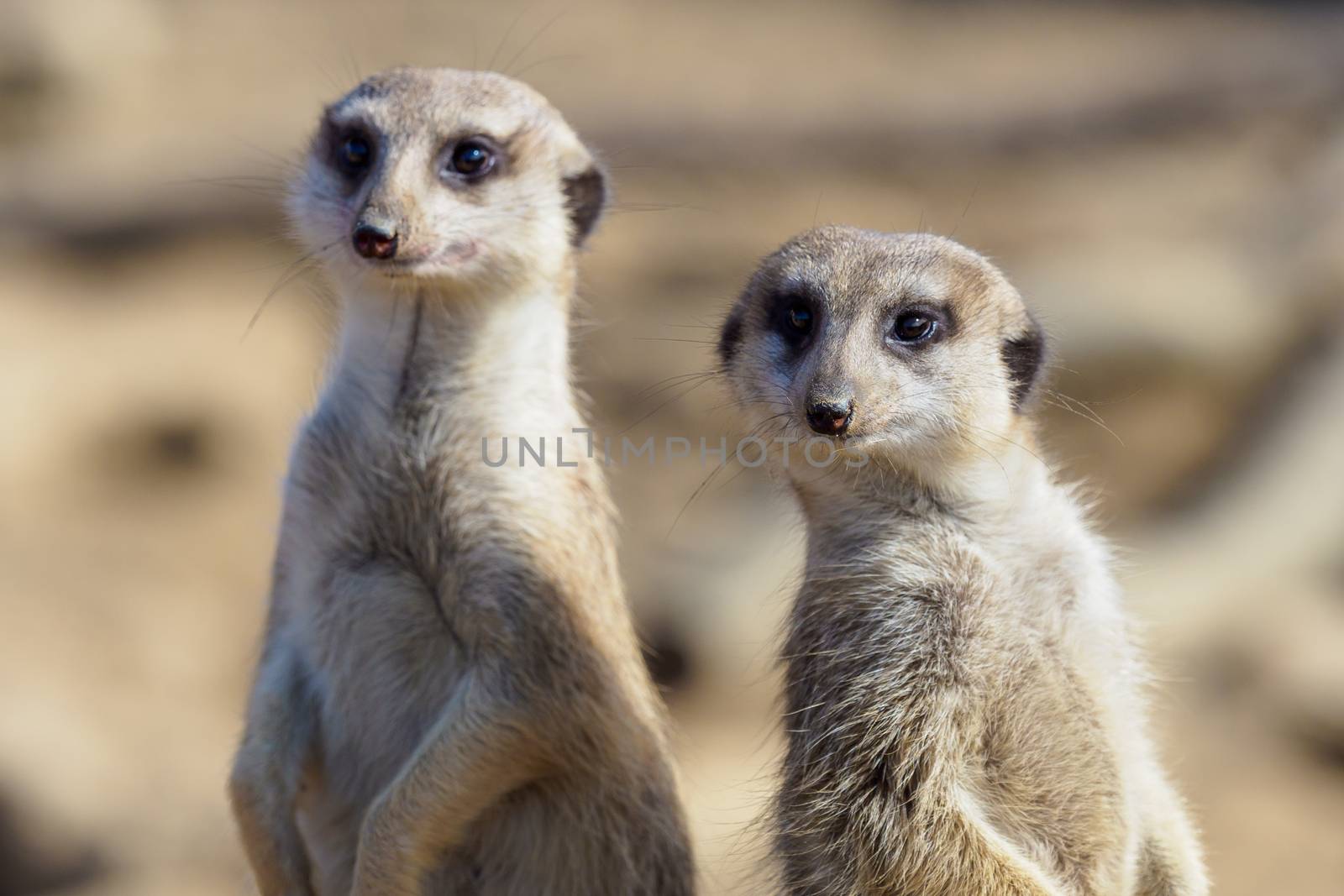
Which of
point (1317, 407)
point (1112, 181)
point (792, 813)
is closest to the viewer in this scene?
point (792, 813)

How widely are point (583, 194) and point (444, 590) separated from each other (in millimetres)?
1053

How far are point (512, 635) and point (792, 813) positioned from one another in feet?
2.26

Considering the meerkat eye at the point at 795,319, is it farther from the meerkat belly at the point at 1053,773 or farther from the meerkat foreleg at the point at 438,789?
the meerkat foreleg at the point at 438,789

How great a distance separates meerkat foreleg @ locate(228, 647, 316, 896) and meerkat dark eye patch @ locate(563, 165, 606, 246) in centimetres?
119

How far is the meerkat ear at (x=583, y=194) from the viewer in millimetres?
3566

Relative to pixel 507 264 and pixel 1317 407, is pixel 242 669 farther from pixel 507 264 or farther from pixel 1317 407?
pixel 1317 407

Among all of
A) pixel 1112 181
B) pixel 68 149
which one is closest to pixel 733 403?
pixel 1112 181

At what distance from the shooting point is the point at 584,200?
3605 millimetres

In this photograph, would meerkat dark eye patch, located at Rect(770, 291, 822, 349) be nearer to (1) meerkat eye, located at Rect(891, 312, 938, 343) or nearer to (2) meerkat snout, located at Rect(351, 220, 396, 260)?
(1) meerkat eye, located at Rect(891, 312, 938, 343)

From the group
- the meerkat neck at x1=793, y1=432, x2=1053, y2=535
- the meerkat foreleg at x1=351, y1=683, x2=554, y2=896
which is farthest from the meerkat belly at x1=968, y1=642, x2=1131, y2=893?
the meerkat foreleg at x1=351, y1=683, x2=554, y2=896

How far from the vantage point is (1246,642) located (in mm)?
7668

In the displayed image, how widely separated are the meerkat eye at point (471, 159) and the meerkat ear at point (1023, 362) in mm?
1253

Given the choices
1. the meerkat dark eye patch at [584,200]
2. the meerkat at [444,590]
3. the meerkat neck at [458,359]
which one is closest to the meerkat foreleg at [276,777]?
the meerkat at [444,590]

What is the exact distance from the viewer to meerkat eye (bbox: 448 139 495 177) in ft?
11.0
